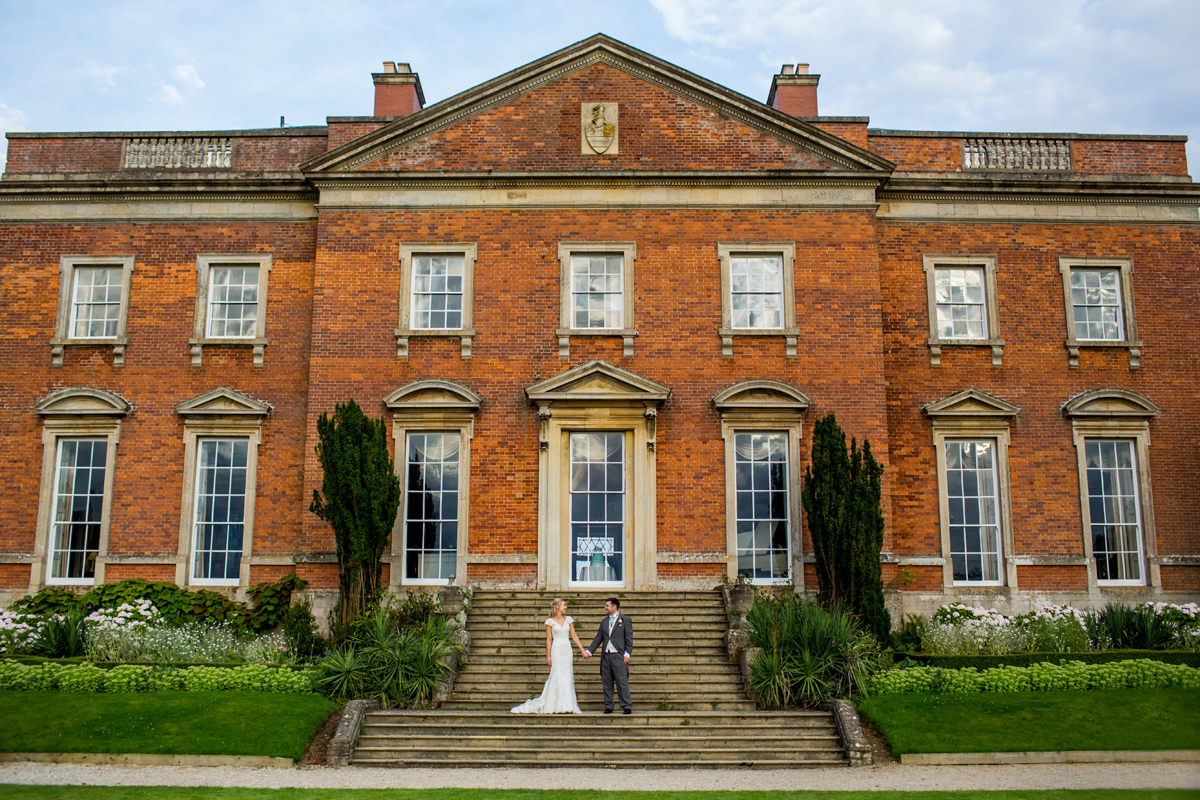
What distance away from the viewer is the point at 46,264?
1919 centimetres

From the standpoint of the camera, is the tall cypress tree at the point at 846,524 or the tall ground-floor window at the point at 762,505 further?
the tall ground-floor window at the point at 762,505

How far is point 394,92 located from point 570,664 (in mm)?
12834

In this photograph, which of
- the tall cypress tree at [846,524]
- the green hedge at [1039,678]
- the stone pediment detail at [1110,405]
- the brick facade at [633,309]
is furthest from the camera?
the stone pediment detail at [1110,405]

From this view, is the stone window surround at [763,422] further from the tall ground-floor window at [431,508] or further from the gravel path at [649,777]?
the gravel path at [649,777]

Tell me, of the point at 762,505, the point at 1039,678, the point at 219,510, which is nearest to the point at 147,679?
the point at 219,510

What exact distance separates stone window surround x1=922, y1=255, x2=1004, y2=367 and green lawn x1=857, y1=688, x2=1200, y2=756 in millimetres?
7060

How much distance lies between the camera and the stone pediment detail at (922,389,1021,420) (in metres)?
18.4

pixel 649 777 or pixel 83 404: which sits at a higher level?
pixel 83 404

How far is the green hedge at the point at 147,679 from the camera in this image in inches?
553

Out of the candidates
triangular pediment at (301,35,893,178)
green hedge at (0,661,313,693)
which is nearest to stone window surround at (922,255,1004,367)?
triangular pediment at (301,35,893,178)

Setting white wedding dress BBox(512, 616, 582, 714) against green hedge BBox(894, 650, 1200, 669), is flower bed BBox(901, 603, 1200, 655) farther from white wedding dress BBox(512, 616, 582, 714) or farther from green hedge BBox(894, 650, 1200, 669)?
white wedding dress BBox(512, 616, 582, 714)

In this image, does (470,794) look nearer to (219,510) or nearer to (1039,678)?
(1039,678)

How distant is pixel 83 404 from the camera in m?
18.5

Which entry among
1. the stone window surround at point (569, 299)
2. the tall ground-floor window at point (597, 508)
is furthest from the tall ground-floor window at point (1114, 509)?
the stone window surround at point (569, 299)
